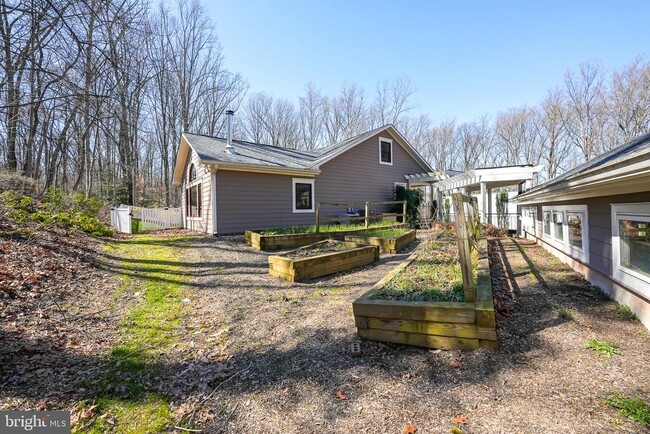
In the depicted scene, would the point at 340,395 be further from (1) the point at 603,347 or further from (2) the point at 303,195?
(2) the point at 303,195

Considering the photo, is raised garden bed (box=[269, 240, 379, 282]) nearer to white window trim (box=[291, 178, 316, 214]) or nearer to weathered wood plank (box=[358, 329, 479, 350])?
weathered wood plank (box=[358, 329, 479, 350])

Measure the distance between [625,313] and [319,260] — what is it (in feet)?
14.2

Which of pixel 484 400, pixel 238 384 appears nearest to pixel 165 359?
pixel 238 384

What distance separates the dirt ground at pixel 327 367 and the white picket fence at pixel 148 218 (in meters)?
8.68

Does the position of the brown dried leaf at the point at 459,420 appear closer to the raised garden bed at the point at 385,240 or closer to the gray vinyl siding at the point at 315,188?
the raised garden bed at the point at 385,240

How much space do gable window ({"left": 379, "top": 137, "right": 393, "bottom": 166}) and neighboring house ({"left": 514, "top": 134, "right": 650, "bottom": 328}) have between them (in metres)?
9.33

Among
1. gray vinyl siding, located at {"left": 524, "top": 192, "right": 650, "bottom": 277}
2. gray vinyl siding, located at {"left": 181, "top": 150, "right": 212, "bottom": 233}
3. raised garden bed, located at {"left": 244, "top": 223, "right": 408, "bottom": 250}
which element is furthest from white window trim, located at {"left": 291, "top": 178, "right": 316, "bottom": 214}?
gray vinyl siding, located at {"left": 524, "top": 192, "right": 650, "bottom": 277}

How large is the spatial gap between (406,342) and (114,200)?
19521 mm

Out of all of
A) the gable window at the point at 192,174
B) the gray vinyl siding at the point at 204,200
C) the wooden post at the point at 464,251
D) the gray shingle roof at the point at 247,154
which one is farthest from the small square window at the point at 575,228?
the gable window at the point at 192,174

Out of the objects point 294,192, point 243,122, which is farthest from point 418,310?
point 243,122

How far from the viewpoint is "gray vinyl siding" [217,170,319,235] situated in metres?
10.5

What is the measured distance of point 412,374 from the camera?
8.16 ft

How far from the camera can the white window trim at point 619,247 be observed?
3.42 m

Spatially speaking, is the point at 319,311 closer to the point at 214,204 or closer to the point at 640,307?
the point at 640,307
